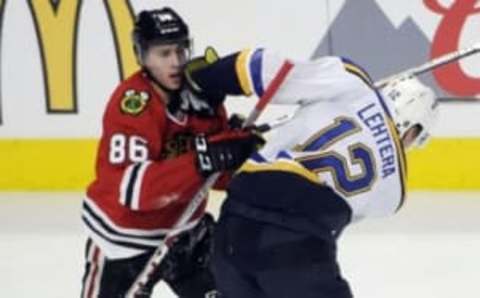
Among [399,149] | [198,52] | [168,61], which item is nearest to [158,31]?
[168,61]

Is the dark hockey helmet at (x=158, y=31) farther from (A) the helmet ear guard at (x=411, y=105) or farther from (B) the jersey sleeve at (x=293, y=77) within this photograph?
(A) the helmet ear guard at (x=411, y=105)

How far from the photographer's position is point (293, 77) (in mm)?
2076

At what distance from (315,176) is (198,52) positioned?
2.35 meters

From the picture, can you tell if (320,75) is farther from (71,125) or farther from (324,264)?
(71,125)

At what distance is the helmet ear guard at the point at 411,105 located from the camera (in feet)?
6.73

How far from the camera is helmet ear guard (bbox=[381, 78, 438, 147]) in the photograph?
2.05m

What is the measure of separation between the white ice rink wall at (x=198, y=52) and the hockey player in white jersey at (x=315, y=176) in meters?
2.17

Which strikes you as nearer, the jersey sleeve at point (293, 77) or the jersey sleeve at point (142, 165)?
the jersey sleeve at point (293, 77)

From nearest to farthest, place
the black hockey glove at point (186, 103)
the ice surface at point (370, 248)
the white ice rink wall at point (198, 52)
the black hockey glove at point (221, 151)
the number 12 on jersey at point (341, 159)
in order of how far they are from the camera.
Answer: the number 12 on jersey at point (341, 159), the black hockey glove at point (221, 151), the black hockey glove at point (186, 103), the ice surface at point (370, 248), the white ice rink wall at point (198, 52)

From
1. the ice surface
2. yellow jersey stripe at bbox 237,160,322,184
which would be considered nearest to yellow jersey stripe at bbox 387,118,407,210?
yellow jersey stripe at bbox 237,160,322,184

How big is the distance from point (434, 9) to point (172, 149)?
211 cm

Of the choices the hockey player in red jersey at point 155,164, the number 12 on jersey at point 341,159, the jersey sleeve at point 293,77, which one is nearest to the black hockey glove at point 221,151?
the hockey player in red jersey at point 155,164

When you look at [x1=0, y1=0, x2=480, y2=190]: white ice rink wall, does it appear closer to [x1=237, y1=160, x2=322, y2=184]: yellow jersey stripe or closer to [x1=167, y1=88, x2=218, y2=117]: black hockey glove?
[x1=167, y1=88, x2=218, y2=117]: black hockey glove

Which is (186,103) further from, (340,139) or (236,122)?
(340,139)
